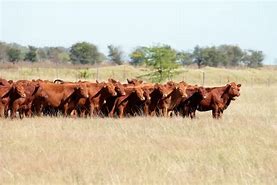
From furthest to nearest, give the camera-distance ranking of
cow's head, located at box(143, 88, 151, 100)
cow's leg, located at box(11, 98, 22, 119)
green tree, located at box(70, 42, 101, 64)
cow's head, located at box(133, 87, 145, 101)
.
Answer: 1. green tree, located at box(70, 42, 101, 64)
2. cow's head, located at box(143, 88, 151, 100)
3. cow's head, located at box(133, 87, 145, 101)
4. cow's leg, located at box(11, 98, 22, 119)

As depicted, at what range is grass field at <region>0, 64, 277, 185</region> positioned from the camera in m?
8.77

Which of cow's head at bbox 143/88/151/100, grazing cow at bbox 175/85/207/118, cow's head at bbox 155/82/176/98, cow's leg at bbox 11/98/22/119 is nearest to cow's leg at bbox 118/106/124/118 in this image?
cow's head at bbox 143/88/151/100

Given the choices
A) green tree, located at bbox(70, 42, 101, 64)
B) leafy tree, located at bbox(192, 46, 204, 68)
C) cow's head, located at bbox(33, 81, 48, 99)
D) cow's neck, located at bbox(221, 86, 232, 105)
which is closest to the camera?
cow's head, located at bbox(33, 81, 48, 99)

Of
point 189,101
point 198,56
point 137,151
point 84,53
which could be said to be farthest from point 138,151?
point 198,56

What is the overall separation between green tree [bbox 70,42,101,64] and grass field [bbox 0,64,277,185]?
77.1 m

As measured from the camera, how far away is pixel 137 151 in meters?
10.8

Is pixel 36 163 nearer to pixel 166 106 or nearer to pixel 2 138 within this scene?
pixel 2 138

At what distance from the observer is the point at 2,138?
12242mm

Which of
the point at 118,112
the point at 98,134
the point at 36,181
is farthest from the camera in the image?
the point at 118,112

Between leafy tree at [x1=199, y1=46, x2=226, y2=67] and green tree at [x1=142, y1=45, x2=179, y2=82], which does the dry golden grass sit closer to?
green tree at [x1=142, y1=45, x2=179, y2=82]

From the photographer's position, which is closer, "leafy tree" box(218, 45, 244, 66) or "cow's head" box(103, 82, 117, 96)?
"cow's head" box(103, 82, 117, 96)

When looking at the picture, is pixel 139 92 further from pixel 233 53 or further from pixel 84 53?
pixel 233 53

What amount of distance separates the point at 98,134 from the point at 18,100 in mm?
4322

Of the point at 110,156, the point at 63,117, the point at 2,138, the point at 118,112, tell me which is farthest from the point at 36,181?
the point at 118,112
